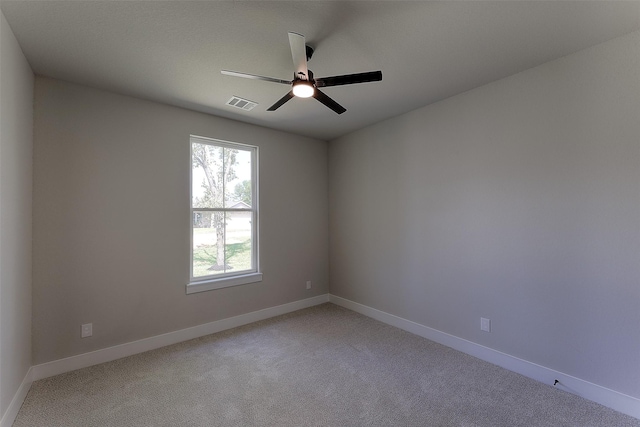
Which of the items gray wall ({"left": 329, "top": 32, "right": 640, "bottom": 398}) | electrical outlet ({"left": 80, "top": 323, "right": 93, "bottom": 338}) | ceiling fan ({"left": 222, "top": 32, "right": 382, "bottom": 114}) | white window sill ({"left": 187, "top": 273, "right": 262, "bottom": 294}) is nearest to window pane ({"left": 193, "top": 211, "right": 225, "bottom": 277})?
white window sill ({"left": 187, "top": 273, "right": 262, "bottom": 294})

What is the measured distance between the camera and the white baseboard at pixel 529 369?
2.00 meters

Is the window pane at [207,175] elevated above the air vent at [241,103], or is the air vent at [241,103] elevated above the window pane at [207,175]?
the air vent at [241,103]

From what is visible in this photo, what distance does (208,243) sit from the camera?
3.53 meters

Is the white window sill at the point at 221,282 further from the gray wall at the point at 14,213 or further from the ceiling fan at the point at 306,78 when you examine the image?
the ceiling fan at the point at 306,78

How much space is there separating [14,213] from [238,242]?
2135mm

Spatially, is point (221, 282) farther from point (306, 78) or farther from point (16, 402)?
point (306, 78)

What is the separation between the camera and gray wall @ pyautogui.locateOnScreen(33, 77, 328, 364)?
98.6 inches

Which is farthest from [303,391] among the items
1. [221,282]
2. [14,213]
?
[14,213]

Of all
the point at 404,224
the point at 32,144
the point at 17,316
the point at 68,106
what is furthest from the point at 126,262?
the point at 404,224

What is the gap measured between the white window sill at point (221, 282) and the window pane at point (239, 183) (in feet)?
3.07

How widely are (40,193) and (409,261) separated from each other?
148 inches

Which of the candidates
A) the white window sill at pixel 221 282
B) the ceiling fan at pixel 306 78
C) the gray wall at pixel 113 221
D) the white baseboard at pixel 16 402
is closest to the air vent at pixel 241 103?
the gray wall at pixel 113 221

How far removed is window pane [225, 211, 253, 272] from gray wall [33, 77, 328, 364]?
12.6 inches

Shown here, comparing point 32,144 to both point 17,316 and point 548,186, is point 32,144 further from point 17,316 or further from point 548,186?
point 548,186
